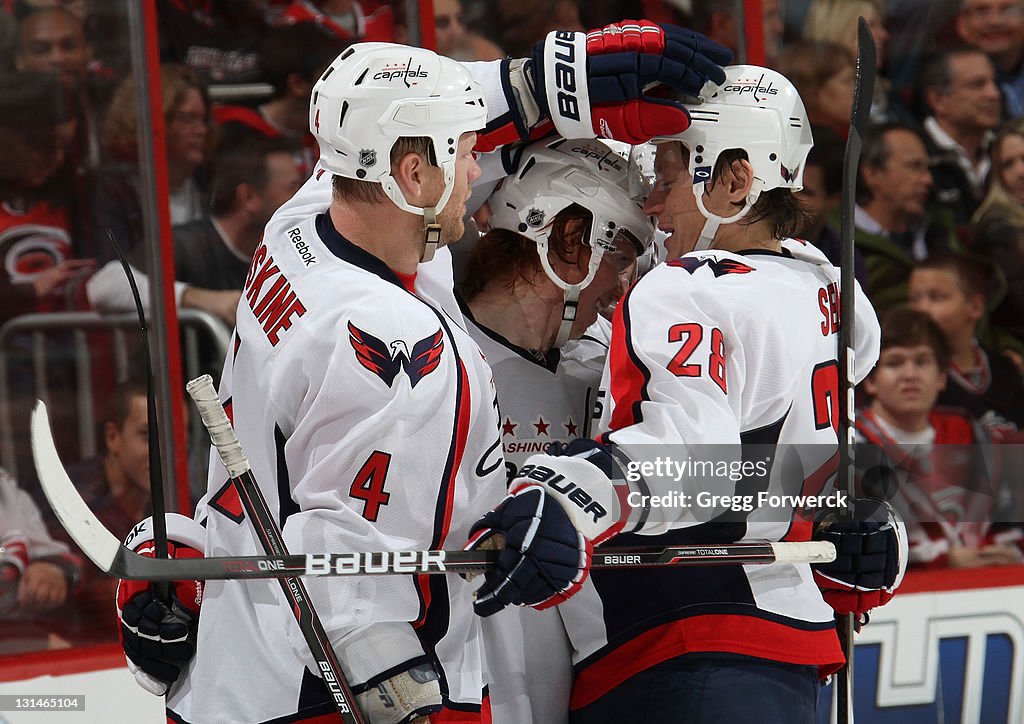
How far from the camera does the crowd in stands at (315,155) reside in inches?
124

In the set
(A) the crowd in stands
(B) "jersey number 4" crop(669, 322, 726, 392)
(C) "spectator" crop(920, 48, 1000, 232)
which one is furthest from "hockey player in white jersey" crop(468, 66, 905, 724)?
(C) "spectator" crop(920, 48, 1000, 232)

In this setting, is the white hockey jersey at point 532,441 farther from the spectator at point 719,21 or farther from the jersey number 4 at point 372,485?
the spectator at point 719,21

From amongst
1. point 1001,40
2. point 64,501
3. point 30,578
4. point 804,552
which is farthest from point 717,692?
point 1001,40

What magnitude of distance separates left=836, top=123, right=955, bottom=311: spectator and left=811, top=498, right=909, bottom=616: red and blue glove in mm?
1758

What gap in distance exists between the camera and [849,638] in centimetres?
219

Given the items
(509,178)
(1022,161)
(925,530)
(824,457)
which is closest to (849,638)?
(824,457)

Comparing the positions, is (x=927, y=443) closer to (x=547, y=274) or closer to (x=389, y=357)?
(x=547, y=274)

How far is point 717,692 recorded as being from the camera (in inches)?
78.1

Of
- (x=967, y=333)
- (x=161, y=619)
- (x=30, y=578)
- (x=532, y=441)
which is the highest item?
(x=532, y=441)

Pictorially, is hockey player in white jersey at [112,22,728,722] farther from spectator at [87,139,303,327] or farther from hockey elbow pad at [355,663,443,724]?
spectator at [87,139,303,327]

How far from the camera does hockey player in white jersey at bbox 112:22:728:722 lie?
1694 millimetres

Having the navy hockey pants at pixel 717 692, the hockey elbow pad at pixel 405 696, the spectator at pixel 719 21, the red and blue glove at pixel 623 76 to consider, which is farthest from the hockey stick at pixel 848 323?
the spectator at pixel 719 21

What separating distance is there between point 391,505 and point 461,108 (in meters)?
0.60

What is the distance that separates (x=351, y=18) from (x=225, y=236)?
667mm
